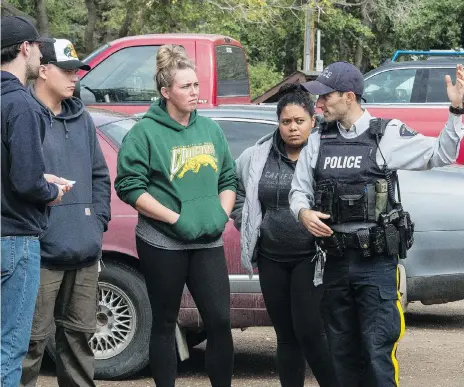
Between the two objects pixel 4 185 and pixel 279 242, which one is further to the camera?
pixel 279 242

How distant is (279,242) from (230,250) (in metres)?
1.07

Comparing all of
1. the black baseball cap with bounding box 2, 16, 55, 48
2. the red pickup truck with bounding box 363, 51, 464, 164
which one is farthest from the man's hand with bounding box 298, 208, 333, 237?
the red pickup truck with bounding box 363, 51, 464, 164

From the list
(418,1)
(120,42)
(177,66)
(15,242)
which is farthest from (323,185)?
(418,1)

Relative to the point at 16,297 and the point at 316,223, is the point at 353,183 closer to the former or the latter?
the point at 316,223

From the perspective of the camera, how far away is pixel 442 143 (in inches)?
195

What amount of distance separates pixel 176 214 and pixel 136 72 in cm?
562

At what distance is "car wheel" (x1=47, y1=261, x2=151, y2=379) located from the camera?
6.62 meters

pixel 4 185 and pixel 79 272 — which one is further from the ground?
pixel 4 185

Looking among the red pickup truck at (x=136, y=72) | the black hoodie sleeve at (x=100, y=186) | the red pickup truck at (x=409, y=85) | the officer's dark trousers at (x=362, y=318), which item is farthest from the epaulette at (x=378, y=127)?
the red pickup truck at (x=409, y=85)

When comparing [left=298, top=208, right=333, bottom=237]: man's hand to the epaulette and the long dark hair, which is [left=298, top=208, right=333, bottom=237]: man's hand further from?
the long dark hair

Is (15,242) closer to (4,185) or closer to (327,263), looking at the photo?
(4,185)

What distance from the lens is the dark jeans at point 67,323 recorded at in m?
5.37

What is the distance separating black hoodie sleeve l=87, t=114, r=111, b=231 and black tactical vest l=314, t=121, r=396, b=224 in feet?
3.79

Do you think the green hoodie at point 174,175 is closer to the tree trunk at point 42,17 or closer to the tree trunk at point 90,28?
the tree trunk at point 42,17
